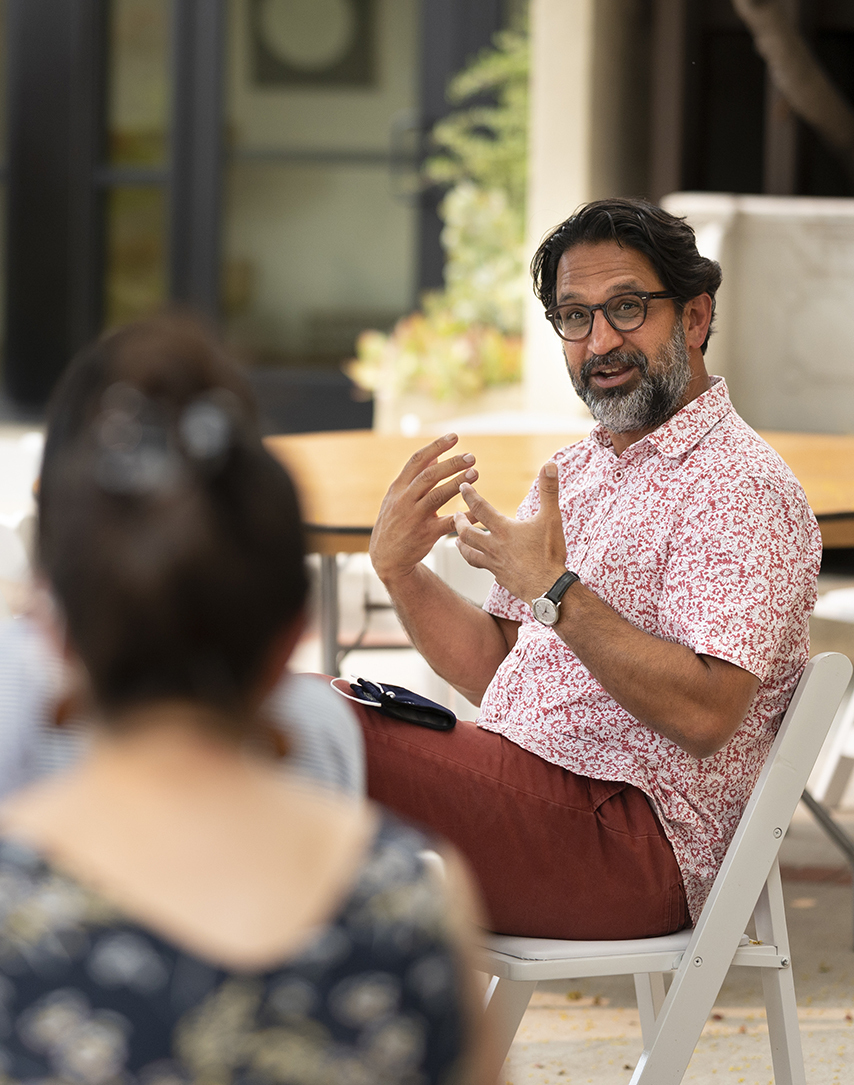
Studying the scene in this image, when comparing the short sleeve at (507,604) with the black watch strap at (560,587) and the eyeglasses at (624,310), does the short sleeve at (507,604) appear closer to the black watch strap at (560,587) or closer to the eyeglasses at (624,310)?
the eyeglasses at (624,310)

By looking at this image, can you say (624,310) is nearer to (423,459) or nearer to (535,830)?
(423,459)

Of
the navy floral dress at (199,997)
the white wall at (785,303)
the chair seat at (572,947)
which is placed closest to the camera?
the navy floral dress at (199,997)

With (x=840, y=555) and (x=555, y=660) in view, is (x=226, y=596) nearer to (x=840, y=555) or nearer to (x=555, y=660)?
(x=555, y=660)

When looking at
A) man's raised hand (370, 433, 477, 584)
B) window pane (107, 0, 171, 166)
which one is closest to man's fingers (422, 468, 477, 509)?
man's raised hand (370, 433, 477, 584)

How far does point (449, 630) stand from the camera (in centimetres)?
216

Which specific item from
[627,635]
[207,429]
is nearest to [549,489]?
[627,635]

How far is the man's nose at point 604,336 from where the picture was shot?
81.1 inches

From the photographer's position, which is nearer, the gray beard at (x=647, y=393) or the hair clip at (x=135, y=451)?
the hair clip at (x=135, y=451)

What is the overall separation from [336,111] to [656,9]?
255cm

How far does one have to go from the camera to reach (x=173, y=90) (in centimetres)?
807

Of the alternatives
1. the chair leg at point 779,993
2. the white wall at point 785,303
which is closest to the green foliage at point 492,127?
the white wall at point 785,303

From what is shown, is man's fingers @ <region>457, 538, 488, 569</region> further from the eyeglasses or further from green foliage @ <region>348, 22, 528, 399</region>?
green foliage @ <region>348, 22, 528, 399</region>

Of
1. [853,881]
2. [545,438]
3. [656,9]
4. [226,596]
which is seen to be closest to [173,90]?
[656,9]

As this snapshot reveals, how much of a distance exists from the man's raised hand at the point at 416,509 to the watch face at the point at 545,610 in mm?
272
